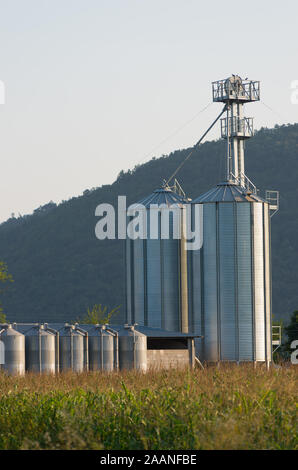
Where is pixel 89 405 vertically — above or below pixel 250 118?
below

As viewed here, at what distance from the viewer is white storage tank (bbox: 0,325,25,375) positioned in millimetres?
43812

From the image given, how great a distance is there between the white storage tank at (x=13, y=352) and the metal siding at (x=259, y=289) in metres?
14.2

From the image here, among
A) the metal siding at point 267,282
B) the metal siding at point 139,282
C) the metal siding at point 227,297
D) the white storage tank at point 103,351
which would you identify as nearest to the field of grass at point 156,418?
the white storage tank at point 103,351

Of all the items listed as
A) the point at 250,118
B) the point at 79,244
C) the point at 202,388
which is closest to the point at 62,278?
the point at 79,244

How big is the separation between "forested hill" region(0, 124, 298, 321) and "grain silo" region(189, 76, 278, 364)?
66457 millimetres

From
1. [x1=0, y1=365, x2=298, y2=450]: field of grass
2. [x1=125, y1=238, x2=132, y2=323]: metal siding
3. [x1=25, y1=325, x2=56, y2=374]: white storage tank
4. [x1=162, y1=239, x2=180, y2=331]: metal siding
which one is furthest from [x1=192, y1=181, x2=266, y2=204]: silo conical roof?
[x1=0, y1=365, x2=298, y2=450]: field of grass

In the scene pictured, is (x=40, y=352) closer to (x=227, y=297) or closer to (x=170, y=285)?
(x=170, y=285)

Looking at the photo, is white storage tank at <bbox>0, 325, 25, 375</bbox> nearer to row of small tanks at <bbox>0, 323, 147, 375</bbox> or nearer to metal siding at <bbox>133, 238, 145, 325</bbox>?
row of small tanks at <bbox>0, 323, 147, 375</bbox>

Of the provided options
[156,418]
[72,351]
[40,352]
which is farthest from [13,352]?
[156,418]

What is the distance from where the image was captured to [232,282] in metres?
51.3

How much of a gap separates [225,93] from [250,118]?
226 cm

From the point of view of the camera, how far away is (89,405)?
1001 inches

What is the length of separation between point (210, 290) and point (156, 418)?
29.5 meters
